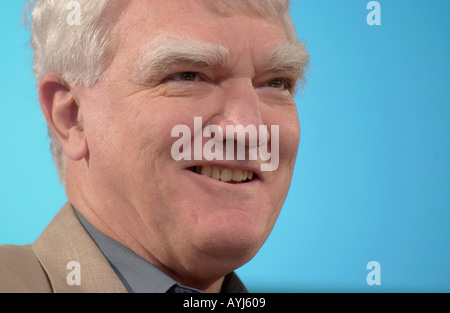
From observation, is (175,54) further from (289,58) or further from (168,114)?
(289,58)

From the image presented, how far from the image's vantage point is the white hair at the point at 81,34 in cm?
A: 168

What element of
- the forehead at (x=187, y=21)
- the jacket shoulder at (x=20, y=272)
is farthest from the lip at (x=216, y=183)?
the jacket shoulder at (x=20, y=272)

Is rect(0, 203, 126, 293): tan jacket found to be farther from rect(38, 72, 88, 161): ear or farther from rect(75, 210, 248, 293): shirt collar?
rect(38, 72, 88, 161): ear

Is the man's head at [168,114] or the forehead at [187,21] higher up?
the forehead at [187,21]

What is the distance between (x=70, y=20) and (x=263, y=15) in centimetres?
52

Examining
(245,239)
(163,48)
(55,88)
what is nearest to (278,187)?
(245,239)

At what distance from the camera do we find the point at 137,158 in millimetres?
1614

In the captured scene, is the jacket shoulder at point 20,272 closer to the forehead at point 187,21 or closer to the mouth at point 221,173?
the mouth at point 221,173

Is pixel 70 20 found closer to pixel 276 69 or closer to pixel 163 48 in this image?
pixel 163 48

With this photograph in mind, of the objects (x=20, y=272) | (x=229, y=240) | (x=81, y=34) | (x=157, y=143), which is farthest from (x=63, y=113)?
(x=229, y=240)

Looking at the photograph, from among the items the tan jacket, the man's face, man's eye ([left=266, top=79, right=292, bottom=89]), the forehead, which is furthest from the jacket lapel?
man's eye ([left=266, top=79, right=292, bottom=89])

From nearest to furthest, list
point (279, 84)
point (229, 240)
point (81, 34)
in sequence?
point (229, 240) < point (81, 34) < point (279, 84)

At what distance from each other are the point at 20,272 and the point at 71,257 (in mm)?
129

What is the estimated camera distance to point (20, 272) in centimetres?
162
